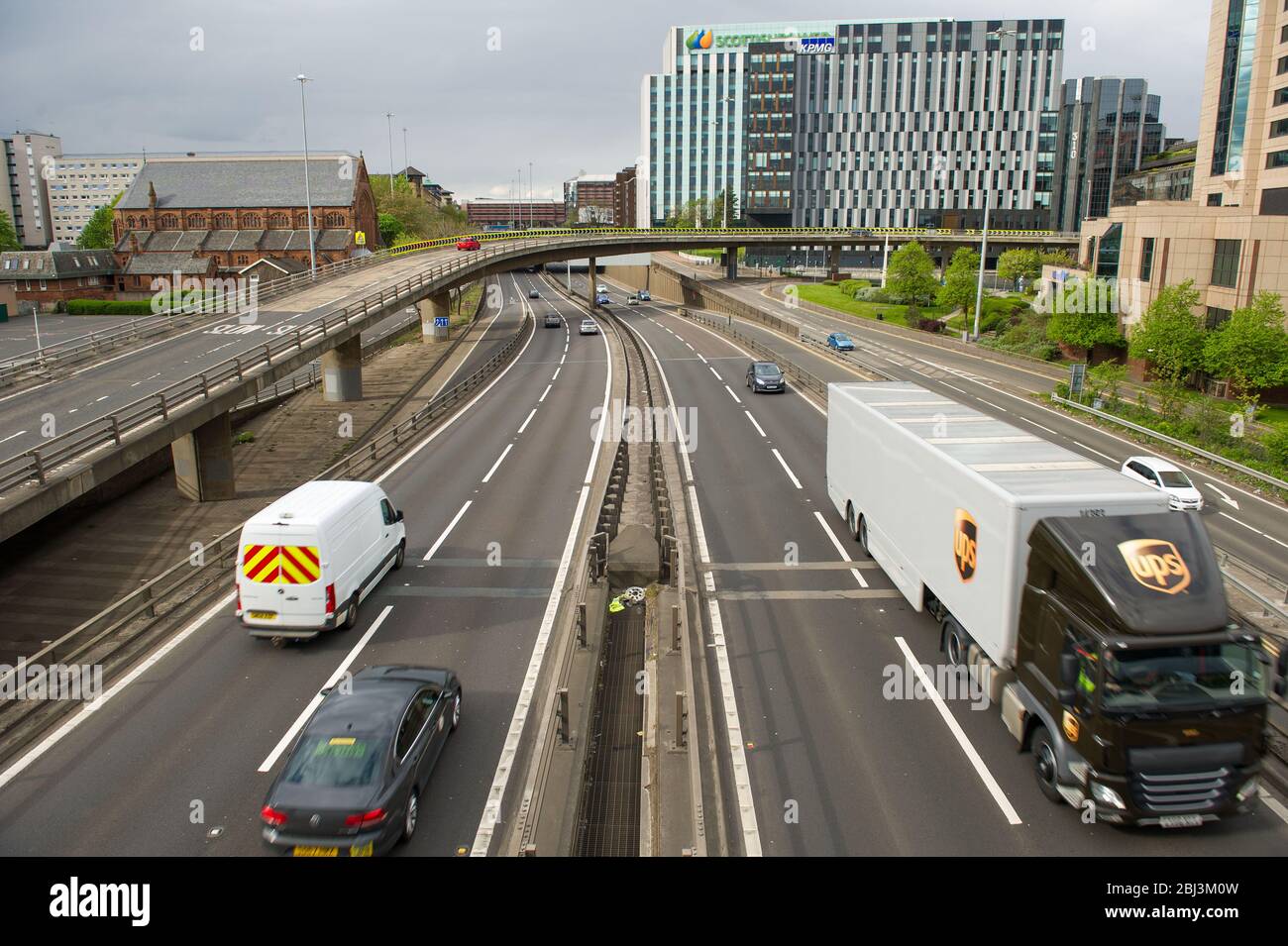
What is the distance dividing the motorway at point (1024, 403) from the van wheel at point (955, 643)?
1181 cm

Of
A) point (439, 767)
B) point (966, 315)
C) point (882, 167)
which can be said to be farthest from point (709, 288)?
point (439, 767)

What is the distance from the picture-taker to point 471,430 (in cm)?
3628

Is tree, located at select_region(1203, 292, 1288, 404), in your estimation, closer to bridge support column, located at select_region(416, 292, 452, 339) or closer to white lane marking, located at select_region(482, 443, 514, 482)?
white lane marking, located at select_region(482, 443, 514, 482)

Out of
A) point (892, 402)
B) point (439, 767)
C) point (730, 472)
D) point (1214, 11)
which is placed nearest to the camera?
point (439, 767)

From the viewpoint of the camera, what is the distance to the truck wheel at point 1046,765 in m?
11.0

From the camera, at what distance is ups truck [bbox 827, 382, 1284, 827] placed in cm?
1005

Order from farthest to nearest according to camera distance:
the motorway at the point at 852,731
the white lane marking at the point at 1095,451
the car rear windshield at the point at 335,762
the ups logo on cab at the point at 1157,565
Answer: the white lane marking at the point at 1095,451
the motorway at the point at 852,731
the ups logo on cab at the point at 1157,565
the car rear windshield at the point at 335,762

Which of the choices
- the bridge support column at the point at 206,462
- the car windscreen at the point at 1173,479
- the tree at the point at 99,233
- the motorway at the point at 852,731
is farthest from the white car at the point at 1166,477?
the tree at the point at 99,233

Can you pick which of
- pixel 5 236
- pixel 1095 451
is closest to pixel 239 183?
pixel 5 236

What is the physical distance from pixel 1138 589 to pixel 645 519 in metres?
14.0

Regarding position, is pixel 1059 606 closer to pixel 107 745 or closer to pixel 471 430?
pixel 107 745

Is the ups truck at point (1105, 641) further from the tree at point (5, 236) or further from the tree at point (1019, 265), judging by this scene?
the tree at point (5, 236)

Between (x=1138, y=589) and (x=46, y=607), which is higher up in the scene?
(x=1138, y=589)

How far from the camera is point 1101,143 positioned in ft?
621
